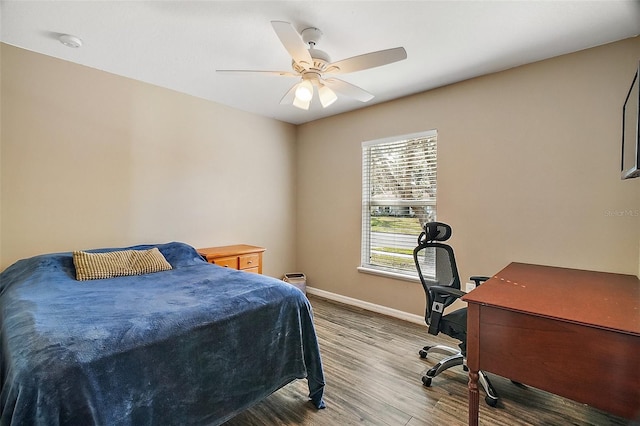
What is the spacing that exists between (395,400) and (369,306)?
5.64 ft

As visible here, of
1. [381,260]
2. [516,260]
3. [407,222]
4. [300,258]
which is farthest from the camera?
[300,258]

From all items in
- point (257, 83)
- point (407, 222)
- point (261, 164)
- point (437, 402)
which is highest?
point (257, 83)

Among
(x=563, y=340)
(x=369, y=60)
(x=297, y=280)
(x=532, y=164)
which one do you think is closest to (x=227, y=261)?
(x=297, y=280)

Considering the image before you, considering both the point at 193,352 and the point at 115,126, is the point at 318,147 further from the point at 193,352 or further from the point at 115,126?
the point at 193,352

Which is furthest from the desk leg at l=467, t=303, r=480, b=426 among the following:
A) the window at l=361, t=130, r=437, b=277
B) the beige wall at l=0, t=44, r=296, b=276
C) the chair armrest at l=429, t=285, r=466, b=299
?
the beige wall at l=0, t=44, r=296, b=276

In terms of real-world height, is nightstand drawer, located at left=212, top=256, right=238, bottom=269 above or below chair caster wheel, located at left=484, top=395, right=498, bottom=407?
above

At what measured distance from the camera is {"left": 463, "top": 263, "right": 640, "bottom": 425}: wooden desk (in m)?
1.15

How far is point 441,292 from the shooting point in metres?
2.05

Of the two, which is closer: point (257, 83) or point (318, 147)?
point (257, 83)

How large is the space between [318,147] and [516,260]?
280cm

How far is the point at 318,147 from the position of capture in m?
4.28

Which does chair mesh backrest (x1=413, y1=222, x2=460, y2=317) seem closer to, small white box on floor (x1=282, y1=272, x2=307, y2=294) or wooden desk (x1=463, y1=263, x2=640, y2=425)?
wooden desk (x1=463, y1=263, x2=640, y2=425)

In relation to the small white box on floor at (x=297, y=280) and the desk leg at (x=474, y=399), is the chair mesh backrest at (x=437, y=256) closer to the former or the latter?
the desk leg at (x=474, y=399)

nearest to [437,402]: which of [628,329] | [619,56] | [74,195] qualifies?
[628,329]
